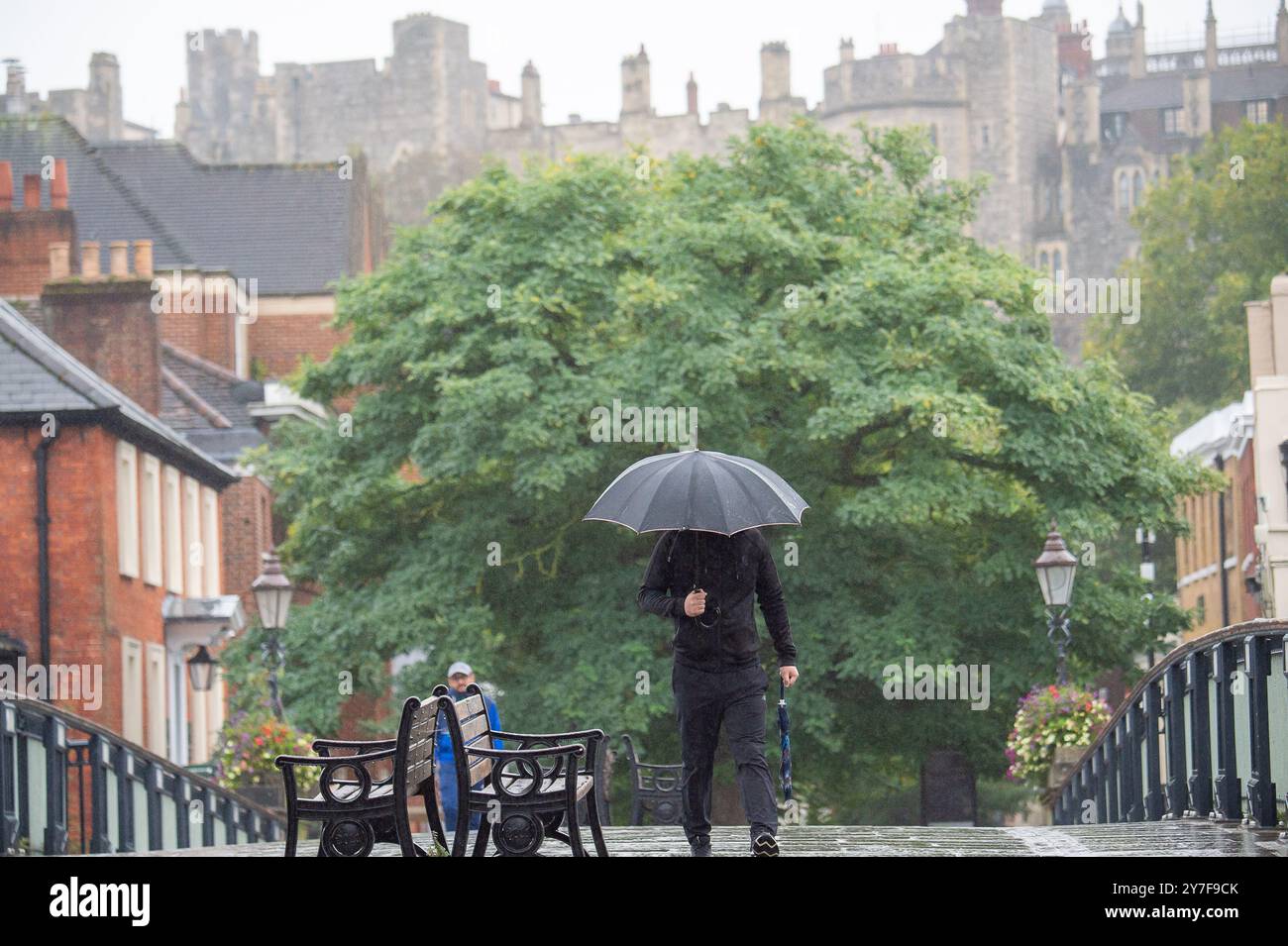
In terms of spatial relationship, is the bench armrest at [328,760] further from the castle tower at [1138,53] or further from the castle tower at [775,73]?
the castle tower at [1138,53]

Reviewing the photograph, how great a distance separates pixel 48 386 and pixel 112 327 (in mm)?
7360

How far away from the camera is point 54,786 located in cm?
1449

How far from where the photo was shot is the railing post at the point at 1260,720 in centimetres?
1234

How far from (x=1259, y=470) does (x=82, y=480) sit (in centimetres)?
1831

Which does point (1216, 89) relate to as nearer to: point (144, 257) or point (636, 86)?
point (636, 86)

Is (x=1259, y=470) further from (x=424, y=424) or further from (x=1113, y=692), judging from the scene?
(x=1113, y=692)

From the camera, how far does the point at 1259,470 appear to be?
37219 millimetres

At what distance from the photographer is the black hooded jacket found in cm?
1064

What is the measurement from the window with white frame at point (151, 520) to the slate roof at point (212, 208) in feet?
75.6

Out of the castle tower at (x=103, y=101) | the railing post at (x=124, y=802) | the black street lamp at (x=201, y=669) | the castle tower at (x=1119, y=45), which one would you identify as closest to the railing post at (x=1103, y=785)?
the railing post at (x=124, y=802)

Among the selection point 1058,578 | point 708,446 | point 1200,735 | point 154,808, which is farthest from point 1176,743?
point 708,446

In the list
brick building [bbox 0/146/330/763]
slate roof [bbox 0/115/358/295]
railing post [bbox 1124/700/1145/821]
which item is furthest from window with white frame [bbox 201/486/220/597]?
railing post [bbox 1124/700/1145/821]

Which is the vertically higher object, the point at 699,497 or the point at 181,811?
the point at 699,497
